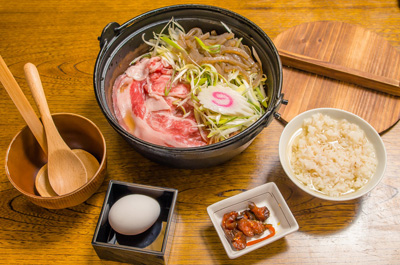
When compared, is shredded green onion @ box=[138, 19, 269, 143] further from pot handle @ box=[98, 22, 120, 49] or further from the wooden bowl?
the wooden bowl

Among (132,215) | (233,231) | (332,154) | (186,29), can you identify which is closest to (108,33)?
(186,29)

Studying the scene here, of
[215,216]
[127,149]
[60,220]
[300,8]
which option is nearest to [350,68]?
[300,8]

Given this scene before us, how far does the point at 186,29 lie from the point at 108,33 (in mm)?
448

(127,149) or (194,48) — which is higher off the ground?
(194,48)

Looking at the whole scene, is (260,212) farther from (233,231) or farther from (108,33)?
(108,33)

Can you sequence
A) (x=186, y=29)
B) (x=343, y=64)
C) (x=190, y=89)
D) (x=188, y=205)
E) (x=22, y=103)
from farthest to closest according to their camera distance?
1. (x=343, y=64)
2. (x=186, y=29)
3. (x=190, y=89)
4. (x=188, y=205)
5. (x=22, y=103)

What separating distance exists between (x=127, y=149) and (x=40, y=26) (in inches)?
44.8

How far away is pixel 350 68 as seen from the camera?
1943mm

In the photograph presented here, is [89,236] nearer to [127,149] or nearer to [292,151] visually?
[127,149]

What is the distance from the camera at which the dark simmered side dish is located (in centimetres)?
144

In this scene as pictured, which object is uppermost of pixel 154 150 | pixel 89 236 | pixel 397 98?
pixel 154 150

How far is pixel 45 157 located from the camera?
1701 millimetres

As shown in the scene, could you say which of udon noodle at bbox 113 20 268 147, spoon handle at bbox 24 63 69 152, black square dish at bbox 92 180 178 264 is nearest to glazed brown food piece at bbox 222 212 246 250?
black square dish at bbox 92 180 178 264

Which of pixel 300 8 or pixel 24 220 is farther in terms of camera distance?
pixel 300 8
